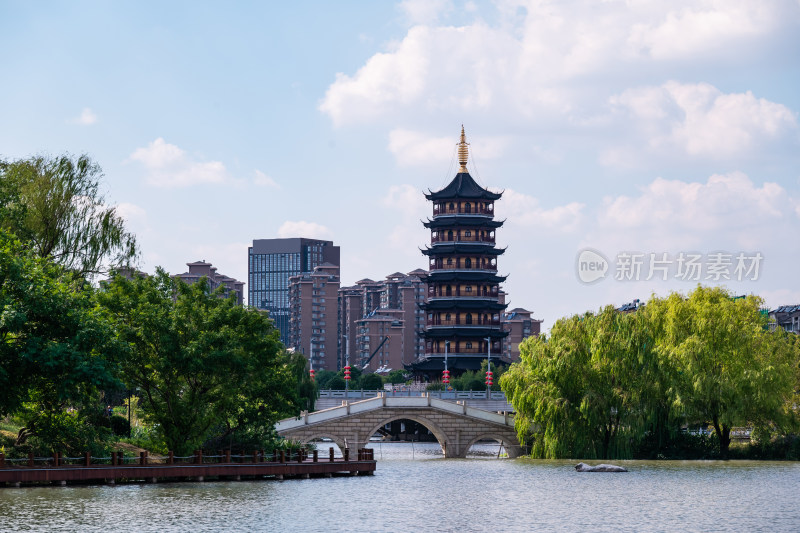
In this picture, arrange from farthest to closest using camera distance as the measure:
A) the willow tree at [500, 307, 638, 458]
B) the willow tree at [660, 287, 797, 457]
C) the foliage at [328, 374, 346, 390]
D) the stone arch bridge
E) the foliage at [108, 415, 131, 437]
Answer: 1. the foliage at [328, 374, 346, 390]
2. the stone arch bridge
3. the willow tree at [500, 307, 638, 458]
4. the willow tree at [660, 287, 797, 457]
5. the foliage at [108, 415, 131, 437]

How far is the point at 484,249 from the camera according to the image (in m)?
82.3

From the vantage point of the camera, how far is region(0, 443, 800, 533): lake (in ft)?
87.6

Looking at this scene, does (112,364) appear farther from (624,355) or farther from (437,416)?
(437,416)

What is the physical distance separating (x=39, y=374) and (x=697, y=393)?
87.5 feet

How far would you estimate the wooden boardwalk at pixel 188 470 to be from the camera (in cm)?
3059

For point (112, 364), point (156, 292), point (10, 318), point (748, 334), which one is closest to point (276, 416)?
point (156, 292)

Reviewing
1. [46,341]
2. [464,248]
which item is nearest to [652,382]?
[46,341]

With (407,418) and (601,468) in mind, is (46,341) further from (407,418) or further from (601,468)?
(407,418)

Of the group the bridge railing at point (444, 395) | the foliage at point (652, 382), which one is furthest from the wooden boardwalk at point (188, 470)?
the bridge railing at point (444, 395)

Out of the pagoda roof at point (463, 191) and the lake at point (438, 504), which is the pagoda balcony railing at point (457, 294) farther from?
the lake at point (438, 504)

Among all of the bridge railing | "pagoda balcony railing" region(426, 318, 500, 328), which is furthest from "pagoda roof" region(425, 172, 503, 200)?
the bridge railing

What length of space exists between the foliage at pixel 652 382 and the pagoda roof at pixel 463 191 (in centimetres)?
3459

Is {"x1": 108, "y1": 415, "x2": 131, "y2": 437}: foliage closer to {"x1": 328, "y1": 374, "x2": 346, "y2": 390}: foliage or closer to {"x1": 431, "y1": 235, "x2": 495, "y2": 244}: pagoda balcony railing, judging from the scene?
{"x1": 431, "y1": 235, "x2": 495, "y2": 244}: pagoda balcony railing

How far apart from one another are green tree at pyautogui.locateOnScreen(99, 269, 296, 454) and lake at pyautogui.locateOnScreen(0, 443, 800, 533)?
281 centimetres
